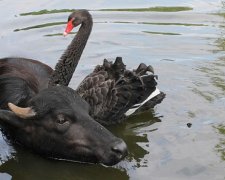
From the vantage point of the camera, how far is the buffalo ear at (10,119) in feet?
20.7

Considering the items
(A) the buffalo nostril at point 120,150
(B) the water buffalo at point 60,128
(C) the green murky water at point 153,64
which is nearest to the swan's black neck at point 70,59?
(C) the green murky water at point 153,64

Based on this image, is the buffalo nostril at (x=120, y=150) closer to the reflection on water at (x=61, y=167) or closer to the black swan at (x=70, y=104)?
the black swan at (x=70, y=104)

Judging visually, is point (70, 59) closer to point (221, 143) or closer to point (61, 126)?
point (61, 126)

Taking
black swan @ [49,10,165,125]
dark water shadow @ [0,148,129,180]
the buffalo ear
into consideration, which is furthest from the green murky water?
the buffalo ear

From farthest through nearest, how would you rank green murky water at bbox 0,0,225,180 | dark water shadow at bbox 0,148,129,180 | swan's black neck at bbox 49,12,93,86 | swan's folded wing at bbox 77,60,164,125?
swan's black neck at bbox 49,12,93,86
swan's folded wing at bbox 77,60,164,125
green murky water at bbox 0,0,225,180
dark water shadow at bbox 0,148,129,180

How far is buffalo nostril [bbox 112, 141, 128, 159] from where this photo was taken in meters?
5.73

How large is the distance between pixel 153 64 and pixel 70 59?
2003 millimetres

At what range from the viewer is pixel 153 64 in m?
9.90

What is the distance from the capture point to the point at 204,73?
30.8 ft

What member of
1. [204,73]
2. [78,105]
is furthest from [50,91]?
[204,73]

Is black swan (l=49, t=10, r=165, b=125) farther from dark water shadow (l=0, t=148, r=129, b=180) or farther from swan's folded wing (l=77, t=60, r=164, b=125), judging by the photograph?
dark water shadow (l=0, t=148, r=129, b=180)

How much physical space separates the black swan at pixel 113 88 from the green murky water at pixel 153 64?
22cm

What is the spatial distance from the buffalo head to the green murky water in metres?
0.36

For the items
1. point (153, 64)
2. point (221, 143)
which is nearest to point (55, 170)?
point (221, 143)
